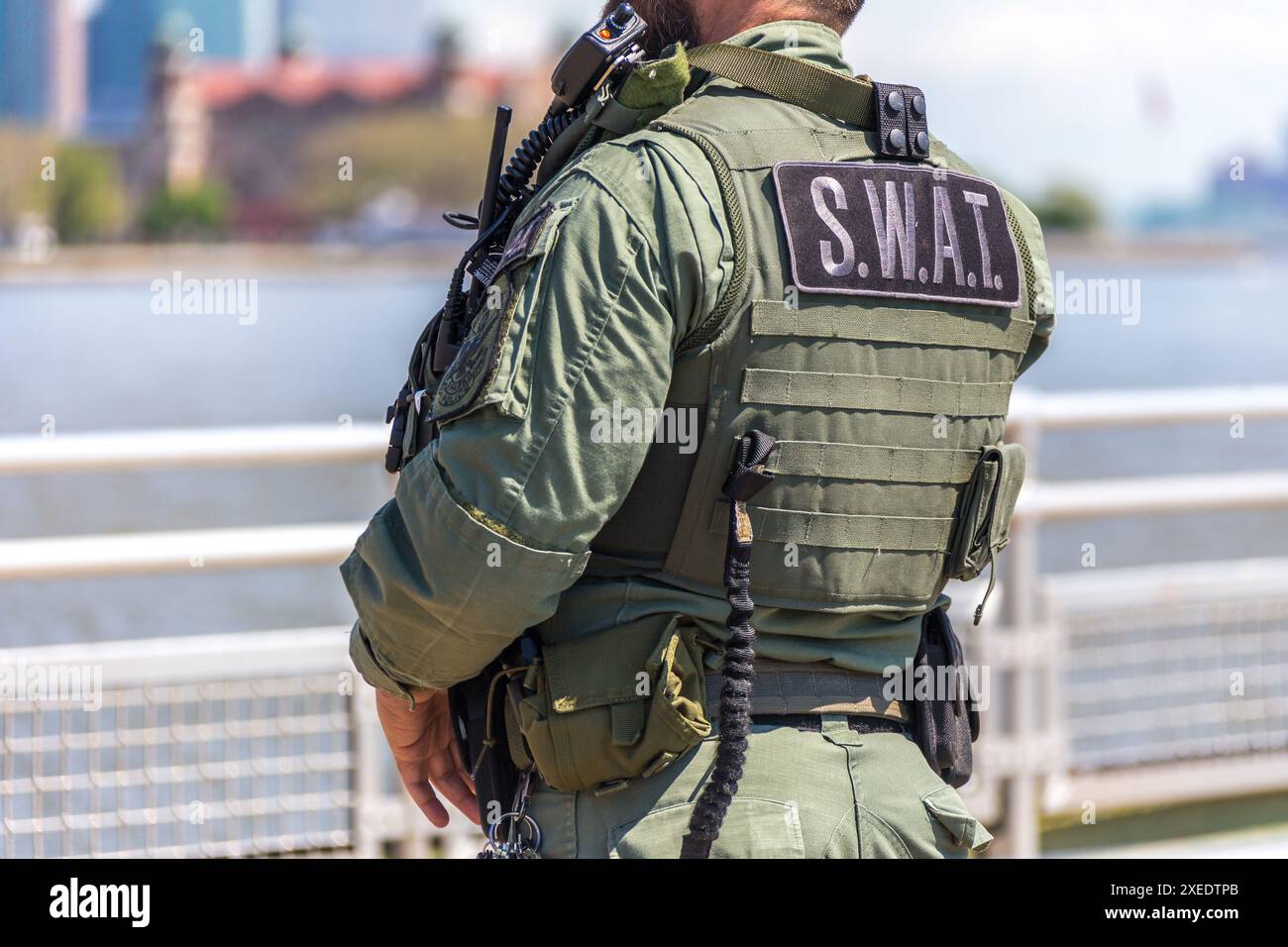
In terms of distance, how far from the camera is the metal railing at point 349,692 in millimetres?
3039

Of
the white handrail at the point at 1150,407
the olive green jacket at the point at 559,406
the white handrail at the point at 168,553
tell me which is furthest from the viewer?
the white handrail at the point at 1150,407

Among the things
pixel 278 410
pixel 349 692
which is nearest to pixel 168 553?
pixel 349 692

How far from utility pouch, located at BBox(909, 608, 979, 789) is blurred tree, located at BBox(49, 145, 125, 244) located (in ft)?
291

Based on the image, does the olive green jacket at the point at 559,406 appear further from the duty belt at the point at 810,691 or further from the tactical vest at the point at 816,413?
the duty belt at the point at 810,691

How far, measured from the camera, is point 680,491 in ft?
5.50

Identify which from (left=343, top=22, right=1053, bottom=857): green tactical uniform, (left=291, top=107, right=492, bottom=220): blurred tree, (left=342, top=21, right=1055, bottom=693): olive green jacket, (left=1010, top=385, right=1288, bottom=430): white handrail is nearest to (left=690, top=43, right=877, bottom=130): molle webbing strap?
(left=343, top=22, right=1053, bottom=857): green tactical uniform

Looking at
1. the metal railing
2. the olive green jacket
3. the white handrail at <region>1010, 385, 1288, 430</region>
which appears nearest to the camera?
the olive green jacket

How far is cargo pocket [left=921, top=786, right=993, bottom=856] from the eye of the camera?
5.71 feet

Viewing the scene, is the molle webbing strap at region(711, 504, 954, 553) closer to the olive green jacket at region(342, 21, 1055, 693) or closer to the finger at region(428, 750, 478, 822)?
the olive green jacket at region(342, 21, 1055, 693)

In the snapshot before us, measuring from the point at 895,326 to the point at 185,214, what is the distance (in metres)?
89.4

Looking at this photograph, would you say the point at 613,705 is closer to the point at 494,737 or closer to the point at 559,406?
the point at 494,737

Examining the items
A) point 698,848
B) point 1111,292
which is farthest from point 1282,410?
point 698,848

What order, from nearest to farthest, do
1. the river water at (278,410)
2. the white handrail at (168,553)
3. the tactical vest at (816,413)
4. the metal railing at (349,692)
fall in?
the tactical vest at (816,413) < the white handrail at (168,553) < the metal railing at (349,692) < the river water at (278,410)

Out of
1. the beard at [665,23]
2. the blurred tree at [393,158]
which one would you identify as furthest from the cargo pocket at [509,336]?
the blurred tree at [393,158]
